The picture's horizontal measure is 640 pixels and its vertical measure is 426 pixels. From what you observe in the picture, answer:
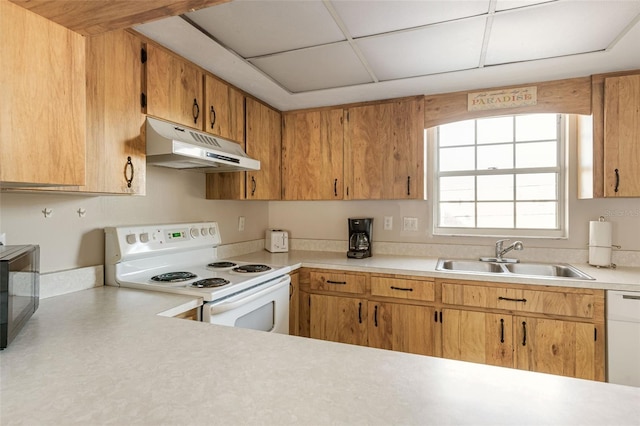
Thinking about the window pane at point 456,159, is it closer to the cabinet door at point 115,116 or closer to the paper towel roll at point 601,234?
the paper towel roll at point 601,234

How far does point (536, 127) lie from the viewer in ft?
8.59

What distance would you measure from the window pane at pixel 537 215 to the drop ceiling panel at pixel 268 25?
1.98 m

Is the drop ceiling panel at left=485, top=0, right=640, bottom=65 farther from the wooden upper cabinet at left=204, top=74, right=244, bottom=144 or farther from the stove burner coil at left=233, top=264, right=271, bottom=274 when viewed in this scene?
the stove burner coil at left=233, top=264, right=271, bottom=274

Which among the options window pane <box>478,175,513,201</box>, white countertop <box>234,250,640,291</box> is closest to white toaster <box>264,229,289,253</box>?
white countertop <box>234,250,640,291</box>

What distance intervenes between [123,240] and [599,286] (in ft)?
8.70

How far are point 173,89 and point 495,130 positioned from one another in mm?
2434

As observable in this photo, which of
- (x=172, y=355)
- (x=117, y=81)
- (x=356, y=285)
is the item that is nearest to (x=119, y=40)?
(x=117, y=81)

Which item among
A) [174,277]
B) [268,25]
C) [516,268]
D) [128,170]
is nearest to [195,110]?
[128,170]

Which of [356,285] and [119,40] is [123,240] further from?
[356,285]

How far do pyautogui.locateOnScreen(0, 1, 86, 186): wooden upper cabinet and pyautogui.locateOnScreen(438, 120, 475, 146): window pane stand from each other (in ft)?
8.55

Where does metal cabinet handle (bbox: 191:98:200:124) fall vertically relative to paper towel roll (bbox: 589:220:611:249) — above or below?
above

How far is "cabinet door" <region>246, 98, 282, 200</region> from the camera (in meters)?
2.63

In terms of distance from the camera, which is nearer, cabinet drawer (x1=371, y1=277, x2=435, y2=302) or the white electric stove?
the white electric stove

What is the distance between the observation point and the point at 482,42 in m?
1.78
